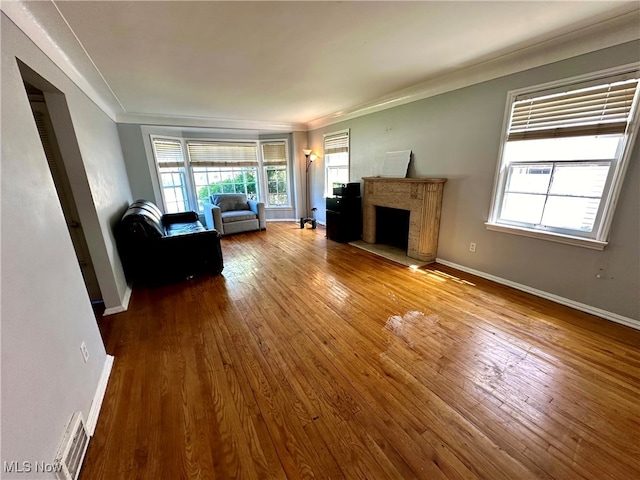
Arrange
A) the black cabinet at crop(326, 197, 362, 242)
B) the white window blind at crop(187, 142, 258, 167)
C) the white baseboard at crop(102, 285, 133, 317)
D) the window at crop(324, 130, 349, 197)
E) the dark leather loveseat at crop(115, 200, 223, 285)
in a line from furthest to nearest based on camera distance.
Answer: the white window blind at crop(187, 142, 258, 167) → the window at crop(324, 130, 349, 197) → the black cabinet at crop(326, 197, 362, 242) → the dark leather loveseat at crop(115, 200, 223, 285) → the white baseboard at crop(102, 285, 133, 317)

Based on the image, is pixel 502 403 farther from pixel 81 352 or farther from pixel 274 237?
pixel 274 237

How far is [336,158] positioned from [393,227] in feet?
6.94

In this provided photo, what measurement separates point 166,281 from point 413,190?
3.56 meters

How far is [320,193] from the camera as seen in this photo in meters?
6.12

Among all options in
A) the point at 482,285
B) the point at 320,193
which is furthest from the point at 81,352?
the point at 320,193

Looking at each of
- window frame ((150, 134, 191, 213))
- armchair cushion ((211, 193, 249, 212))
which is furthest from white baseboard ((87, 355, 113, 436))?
armchair cushion ((211, 193, 249, 212))

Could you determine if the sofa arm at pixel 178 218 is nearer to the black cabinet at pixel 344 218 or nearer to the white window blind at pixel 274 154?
the white window blind at pixel 274 154

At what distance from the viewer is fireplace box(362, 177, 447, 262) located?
342 centimetres

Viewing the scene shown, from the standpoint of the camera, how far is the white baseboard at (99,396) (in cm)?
139

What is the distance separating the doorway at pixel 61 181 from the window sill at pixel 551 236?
4317mm

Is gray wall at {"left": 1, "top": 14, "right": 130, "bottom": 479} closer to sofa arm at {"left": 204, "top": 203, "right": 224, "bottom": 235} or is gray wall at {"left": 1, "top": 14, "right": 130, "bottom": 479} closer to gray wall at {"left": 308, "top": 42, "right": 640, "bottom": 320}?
sofa arm at {"left": 204, "top": 203, "right": 224, "bottom": 235}

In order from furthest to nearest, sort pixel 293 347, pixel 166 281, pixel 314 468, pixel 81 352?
pixel 166 281
pixel 293 347
pixel 81 352
pixel 314 468

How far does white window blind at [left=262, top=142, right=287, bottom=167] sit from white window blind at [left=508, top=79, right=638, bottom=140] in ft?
15.7

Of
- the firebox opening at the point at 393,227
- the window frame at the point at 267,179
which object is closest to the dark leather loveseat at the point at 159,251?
the firebox opening at the point at 393,227
